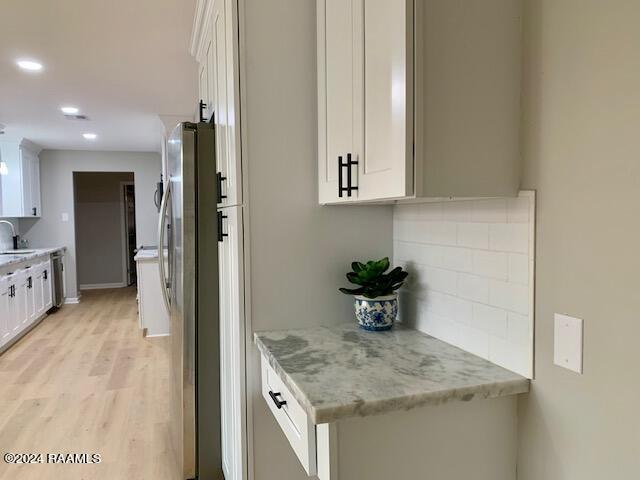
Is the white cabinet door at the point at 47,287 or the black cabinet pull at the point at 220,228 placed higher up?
the black cabinet pull at the point at 220,228

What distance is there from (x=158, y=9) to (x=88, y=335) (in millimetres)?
3962

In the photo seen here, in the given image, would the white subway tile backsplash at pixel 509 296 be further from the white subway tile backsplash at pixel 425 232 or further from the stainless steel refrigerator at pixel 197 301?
the stainless steel refrigerator at pixel 197 301

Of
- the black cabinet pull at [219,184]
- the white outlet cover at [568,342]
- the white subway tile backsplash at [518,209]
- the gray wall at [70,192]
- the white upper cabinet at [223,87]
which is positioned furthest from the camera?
the gray wall at [70,192]

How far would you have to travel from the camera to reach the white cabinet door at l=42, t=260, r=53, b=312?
599 centimetres

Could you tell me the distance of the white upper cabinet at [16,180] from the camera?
19.9ft

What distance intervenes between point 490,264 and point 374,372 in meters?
0.44

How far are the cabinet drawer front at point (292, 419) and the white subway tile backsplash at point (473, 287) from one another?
23.2 inches

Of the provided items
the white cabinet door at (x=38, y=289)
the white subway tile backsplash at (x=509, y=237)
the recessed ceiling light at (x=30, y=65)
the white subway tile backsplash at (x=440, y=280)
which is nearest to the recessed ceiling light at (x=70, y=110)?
the recessed ceiling light at (x=30, y=65)

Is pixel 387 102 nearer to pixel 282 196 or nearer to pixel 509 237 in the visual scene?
pixel 509 237

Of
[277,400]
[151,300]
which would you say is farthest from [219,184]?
[151,300]

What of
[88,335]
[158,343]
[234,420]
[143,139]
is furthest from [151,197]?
[234,420]

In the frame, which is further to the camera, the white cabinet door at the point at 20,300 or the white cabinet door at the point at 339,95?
the white cabinet door at the point at 20,300

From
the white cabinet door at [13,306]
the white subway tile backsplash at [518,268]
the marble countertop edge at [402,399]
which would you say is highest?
the white subway tile backsplash at [518,268]

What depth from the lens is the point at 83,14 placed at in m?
2.49
